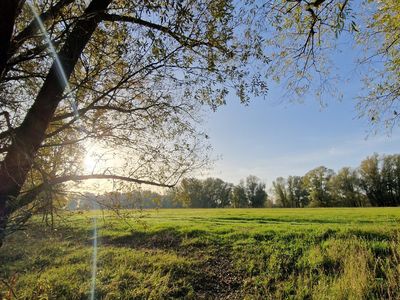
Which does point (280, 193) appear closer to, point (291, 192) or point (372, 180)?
point (291, 192)

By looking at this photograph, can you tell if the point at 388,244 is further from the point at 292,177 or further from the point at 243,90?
the point at 292,177

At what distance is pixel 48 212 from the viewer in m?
3.86

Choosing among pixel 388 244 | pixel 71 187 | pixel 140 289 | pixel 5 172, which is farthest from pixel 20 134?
pixel 388 244

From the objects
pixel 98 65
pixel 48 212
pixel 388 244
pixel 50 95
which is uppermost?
pixel 98 65

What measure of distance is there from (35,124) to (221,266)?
1067cm

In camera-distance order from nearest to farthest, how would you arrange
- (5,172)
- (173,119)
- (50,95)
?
(5,172) < (50,95) < (173,119)

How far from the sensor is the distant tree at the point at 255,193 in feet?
352

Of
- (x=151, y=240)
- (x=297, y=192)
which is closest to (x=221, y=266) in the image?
(x=151, y=240)

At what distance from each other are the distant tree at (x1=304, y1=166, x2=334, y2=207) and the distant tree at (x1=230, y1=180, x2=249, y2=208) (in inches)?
871

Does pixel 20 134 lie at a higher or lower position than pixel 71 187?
higher

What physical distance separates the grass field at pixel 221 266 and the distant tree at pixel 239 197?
300 feet

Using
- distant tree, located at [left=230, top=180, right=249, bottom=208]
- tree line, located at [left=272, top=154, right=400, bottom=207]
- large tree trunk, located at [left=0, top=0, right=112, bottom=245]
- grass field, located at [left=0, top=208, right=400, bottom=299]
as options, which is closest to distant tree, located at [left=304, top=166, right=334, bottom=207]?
tree line, located at [left=272, top=154, right=400, bottom=207]

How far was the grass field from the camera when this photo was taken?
9.22 metres

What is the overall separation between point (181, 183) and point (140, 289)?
228 inches
